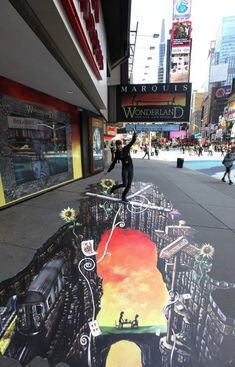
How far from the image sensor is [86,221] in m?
4.89

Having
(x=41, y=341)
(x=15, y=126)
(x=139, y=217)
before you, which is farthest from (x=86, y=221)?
(x=15, y=126)

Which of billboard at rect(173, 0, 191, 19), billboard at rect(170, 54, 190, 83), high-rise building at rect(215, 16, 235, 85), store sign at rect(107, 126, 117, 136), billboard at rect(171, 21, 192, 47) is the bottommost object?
store sign at rect(107, 126, 117, 136)

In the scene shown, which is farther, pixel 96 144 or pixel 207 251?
pixel 96 144

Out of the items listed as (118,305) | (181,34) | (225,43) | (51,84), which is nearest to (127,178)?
(51,84)

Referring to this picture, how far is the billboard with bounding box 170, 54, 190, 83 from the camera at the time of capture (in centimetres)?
2167

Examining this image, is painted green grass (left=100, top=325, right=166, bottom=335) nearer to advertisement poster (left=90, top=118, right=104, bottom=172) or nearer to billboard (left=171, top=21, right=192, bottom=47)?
advertisement poster (left=90, top=118, right=104, bottom=172)

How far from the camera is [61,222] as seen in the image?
4762mm

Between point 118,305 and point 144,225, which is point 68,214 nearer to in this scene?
point 144,225

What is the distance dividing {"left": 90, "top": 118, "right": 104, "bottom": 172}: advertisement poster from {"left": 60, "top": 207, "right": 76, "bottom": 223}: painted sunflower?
6182mm

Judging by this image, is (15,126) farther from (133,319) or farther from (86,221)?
(133,319)

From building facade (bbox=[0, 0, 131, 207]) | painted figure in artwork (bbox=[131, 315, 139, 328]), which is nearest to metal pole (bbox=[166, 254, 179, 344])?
painted figure in artwork (bbox=[131, 315, 139, 328])

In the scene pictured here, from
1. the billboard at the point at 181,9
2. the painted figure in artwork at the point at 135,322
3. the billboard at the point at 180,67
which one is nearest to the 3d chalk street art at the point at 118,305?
the painted figure in artwork at the point at 135,322

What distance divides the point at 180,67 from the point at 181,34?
318 centimetres

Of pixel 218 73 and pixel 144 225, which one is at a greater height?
pixel 218 73
